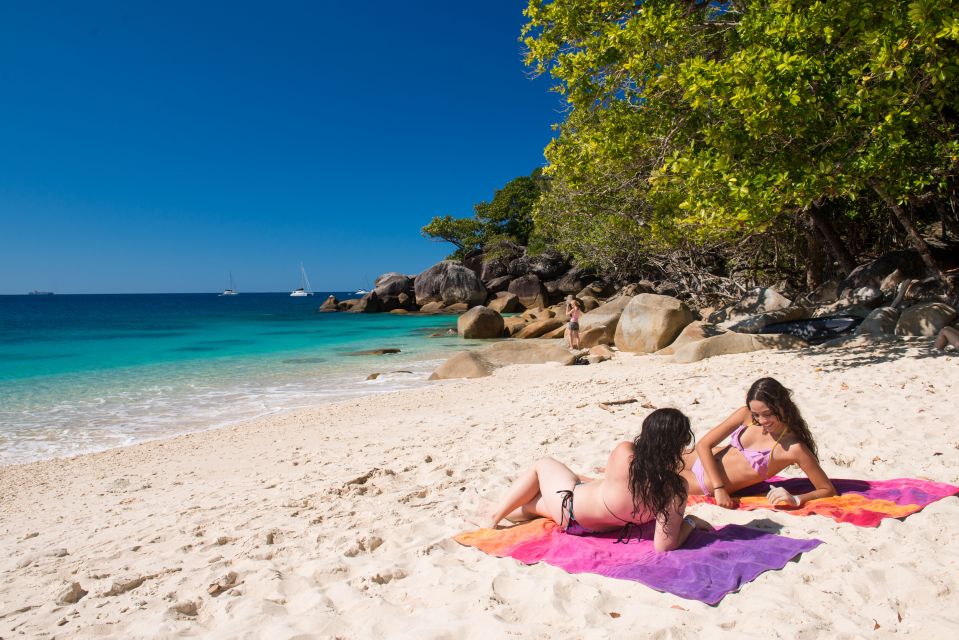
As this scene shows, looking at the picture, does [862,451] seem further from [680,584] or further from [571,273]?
[571,273]

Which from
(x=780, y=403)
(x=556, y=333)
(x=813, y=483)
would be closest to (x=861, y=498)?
(x=813, y=483)

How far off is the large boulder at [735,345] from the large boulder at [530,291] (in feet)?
89.3

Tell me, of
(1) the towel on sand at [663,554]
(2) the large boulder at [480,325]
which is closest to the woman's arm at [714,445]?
(1) the towel on sand at [663,554]

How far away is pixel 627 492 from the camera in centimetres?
357

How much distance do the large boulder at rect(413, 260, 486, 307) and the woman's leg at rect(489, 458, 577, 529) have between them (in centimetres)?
3854

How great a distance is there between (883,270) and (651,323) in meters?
5.27

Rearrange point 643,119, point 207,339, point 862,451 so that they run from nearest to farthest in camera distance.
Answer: point 862,451 < point 643,119 < point 207,339

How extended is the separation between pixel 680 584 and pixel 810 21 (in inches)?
291

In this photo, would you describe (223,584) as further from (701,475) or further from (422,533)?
(701,475)

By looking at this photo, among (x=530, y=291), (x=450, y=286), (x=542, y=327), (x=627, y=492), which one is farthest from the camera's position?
(x=450, y=286)

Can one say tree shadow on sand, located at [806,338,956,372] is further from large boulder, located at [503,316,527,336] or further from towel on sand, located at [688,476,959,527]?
large boulder, located at [503,316,527,336]

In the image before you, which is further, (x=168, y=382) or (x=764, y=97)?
(x=168, y=382)

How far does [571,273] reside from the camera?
39.2 meters

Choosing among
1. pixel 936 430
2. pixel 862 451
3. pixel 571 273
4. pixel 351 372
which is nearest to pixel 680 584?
pixel 862 451
